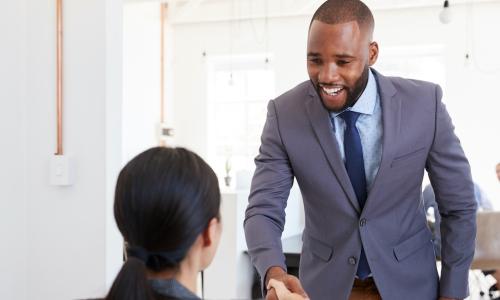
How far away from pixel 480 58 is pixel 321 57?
572 centimetres

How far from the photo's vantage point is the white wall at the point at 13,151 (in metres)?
1.88

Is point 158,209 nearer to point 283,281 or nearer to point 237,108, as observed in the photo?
point 283,281

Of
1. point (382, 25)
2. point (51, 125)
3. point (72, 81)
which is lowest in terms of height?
point (51, 125)

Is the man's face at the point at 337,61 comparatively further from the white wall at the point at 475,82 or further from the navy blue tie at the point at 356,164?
the white wall at the point at 475,82

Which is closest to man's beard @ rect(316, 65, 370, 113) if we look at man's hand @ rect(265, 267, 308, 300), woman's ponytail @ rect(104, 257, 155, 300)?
man's hand @ rect(265, 267, 308, 300)

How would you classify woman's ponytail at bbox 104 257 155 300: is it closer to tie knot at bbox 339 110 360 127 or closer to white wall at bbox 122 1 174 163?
tie knot at bbox 339 110 360 127

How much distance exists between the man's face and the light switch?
3.29 feet

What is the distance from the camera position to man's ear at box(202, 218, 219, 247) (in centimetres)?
98

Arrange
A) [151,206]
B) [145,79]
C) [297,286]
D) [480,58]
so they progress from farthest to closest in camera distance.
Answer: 1. [145,79]
2. [480,58]
3. [297,286]
4. [151,206]

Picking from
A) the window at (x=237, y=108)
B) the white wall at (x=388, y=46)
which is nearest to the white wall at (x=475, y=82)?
the white wall at (x=388, y=46)

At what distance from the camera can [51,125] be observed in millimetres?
1975

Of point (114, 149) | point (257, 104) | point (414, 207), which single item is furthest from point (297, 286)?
point (257, 104)

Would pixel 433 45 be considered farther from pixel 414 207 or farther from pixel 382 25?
pixel 414 207

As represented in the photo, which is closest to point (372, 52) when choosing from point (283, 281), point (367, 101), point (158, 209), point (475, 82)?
point (367, 101)
